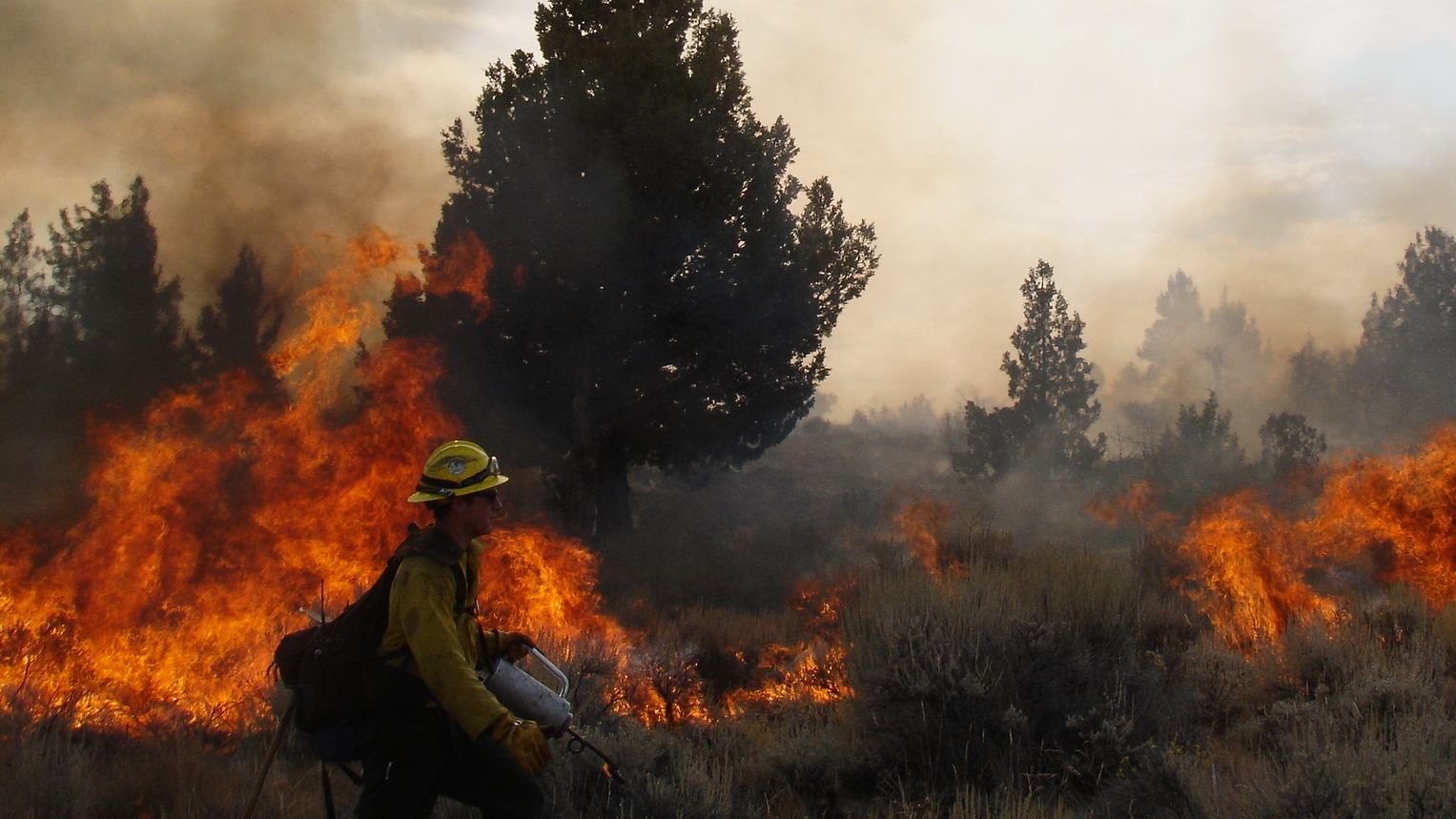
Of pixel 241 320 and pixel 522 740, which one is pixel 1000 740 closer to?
pixel 522 740

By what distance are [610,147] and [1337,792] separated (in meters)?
16.1

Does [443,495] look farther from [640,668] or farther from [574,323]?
[574,323]

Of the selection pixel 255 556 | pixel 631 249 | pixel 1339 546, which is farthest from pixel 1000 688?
pixel 631 249

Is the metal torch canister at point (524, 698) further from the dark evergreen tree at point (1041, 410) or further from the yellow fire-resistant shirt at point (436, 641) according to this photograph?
the dark evergreen tree at point (1041, 410)

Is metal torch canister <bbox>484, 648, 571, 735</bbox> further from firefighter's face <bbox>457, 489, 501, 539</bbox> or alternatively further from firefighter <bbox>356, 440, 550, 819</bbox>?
firefighter's face <bbox>457, 489, 501, 539</bbox>

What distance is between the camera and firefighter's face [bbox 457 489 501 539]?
3.79m

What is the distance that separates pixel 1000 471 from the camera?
3177cm

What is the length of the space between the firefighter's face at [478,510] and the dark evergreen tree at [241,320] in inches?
416

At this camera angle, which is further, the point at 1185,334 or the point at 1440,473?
the point at 1185,334

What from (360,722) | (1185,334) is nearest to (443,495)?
(360,722)

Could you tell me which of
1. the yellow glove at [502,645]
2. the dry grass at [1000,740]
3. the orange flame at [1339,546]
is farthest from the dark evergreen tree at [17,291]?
the orange flame at [1339,546]

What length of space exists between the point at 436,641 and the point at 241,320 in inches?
474

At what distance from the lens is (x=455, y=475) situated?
12.3ft

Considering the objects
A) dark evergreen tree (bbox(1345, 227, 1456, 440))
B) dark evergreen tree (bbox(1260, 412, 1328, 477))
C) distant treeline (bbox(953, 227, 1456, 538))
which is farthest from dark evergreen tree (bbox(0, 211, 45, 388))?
dark evergreen tree (bbox(1345, 227, 1456, 440))
